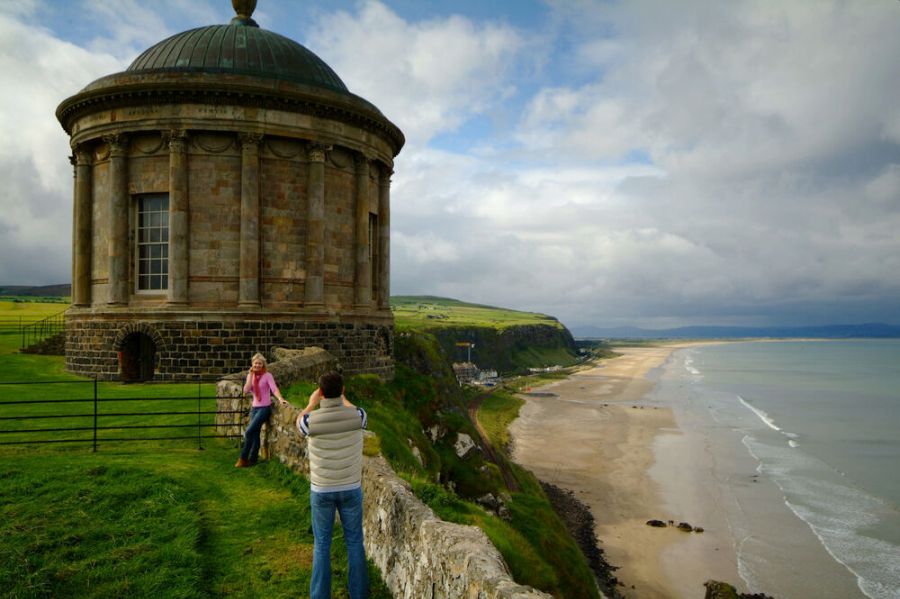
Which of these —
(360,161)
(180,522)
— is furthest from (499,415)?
(180,522)

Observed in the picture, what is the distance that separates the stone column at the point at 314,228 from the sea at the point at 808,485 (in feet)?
66.7

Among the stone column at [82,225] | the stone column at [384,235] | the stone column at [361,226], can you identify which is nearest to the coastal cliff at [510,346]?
the stone column at [384,235]

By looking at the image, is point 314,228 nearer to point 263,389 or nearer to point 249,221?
point 249,221

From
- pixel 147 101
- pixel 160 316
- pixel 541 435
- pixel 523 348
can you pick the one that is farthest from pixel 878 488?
pixel 523 348

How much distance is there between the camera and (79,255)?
2306cm

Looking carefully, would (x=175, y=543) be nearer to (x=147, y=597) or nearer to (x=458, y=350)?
(x=147, y=597)

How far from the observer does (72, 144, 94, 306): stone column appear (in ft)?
75.3

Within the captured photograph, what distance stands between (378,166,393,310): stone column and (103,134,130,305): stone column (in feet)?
34.9

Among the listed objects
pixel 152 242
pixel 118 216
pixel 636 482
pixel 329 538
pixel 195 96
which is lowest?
pixel 636 482

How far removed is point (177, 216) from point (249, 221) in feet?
8.49

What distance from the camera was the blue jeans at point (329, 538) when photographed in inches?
233

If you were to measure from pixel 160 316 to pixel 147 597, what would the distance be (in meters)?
16.8

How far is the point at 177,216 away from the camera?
70.1 ft

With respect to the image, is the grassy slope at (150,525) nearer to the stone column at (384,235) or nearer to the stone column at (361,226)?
the stone column at (361,226)
